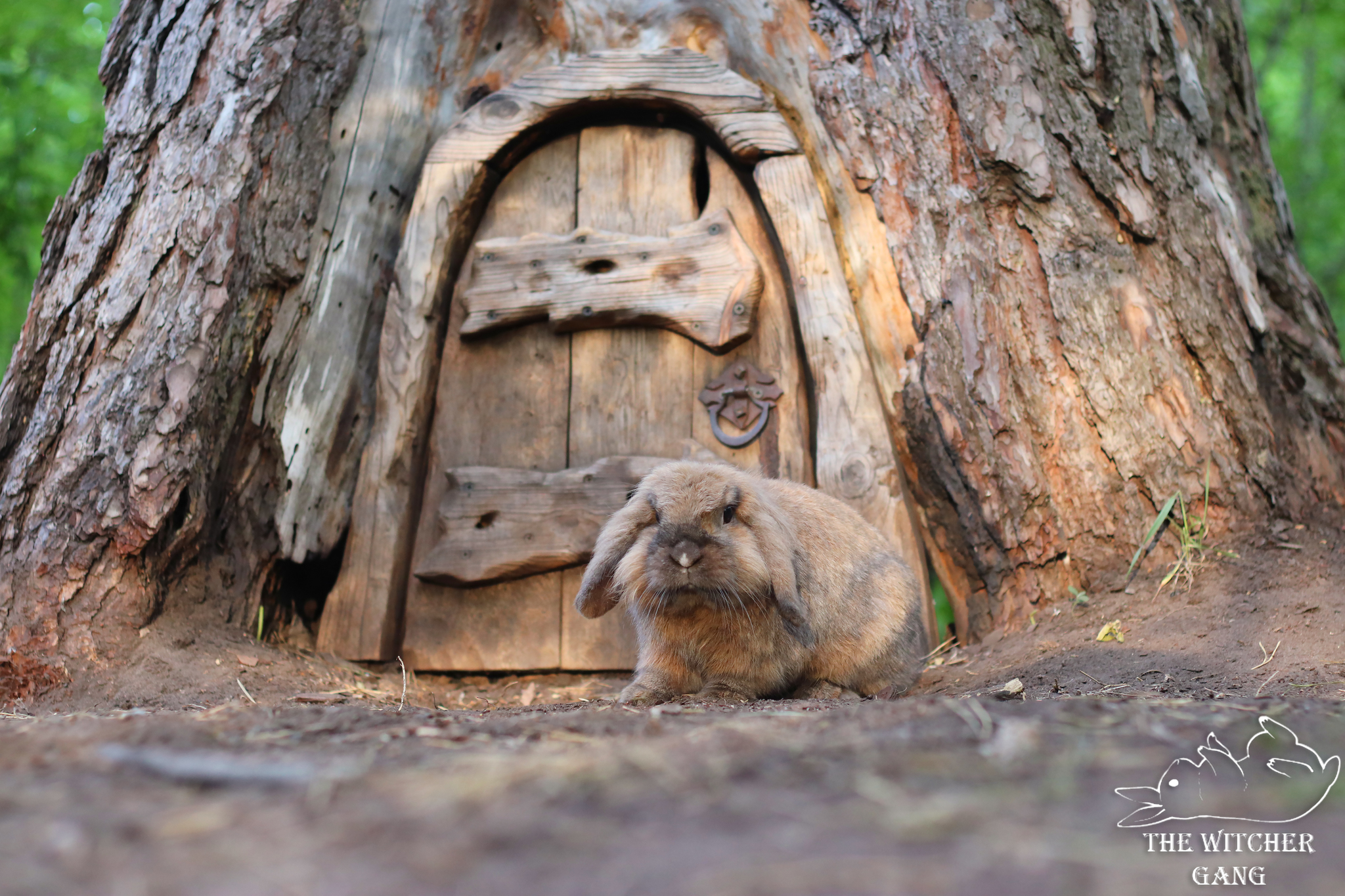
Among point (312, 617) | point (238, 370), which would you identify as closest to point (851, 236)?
point (238, 370)

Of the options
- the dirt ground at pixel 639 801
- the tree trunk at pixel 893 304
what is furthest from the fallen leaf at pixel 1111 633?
the dirt ground at pixel 639 801

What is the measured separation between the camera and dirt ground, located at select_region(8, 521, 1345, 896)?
43.1 inches

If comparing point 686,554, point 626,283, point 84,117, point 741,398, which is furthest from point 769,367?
point 84,117

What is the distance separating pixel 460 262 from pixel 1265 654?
3.60 metres

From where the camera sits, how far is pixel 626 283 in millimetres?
4383

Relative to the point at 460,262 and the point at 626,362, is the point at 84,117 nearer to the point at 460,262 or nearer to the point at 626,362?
the point at 460,262

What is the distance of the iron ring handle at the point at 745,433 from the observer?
4.30 m

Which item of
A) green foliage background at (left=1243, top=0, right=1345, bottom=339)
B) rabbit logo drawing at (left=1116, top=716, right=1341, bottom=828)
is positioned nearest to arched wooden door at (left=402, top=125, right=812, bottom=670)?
rabbit logo drawing at (left=1116, top=716, right=1341, bottom=828)

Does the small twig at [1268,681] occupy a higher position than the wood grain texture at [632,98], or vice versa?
the wood grain texture at [632,98]

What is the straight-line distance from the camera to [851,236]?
4191 mm

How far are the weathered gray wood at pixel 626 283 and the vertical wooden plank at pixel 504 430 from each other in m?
0.13

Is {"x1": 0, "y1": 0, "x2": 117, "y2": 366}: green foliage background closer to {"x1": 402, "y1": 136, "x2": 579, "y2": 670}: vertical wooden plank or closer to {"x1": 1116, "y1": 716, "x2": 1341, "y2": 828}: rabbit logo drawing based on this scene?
{"x1": 402, "y1": 136, "x2": 579, "y2": 670}: vertical wooden plank

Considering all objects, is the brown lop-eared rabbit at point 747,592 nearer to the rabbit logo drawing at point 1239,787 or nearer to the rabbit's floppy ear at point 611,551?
the rabbit's floppy ear at point 611,551

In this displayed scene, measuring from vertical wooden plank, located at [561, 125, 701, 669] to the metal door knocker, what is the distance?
0.11 m
